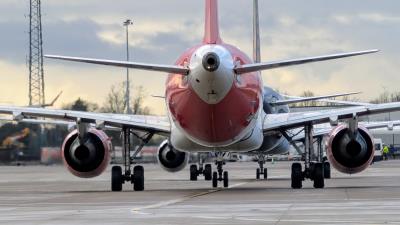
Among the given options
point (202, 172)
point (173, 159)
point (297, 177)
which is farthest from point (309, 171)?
point (202, 172)

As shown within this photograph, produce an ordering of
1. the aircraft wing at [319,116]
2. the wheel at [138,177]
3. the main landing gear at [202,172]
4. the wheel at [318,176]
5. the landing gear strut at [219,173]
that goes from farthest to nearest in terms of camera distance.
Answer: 1. the main landing gear at [202,172]
2. the landing gear strut at [219,173]
3. the wheel at [138,177]
4. the wheel at [318,176]
5. the aircraft wing at [319,116]

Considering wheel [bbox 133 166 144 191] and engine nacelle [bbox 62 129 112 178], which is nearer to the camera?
wheel [bbox 133 166 144 191]

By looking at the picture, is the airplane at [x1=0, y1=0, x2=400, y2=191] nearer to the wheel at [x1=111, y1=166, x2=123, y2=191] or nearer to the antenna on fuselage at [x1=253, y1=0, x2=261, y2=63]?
the wheel at [x1=111, y1=166, x2=123, y2=191]

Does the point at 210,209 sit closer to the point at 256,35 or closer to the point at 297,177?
the point at 297,177

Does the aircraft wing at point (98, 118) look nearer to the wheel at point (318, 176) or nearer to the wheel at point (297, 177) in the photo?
the wheel at point (297, 177)

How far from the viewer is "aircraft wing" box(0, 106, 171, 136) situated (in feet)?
119

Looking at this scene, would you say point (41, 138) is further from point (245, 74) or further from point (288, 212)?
point (288, 212)

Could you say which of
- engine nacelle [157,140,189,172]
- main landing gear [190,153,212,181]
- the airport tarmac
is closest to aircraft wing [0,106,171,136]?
the airport tarmac

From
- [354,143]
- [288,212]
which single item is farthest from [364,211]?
[354,143]

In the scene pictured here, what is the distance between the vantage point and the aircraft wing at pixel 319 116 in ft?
115

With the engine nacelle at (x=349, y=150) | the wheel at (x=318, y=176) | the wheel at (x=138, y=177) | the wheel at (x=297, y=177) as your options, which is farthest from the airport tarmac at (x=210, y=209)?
the wheel at (x=138, y=177)

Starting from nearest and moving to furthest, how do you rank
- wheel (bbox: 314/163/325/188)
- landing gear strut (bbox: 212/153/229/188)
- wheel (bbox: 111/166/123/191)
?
wheel (bbox: 314/163/325/188) → wheel (bbox: 111/166/123/191) → landing gear strut (bbox: 212/153/229/188)

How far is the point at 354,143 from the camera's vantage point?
118ft

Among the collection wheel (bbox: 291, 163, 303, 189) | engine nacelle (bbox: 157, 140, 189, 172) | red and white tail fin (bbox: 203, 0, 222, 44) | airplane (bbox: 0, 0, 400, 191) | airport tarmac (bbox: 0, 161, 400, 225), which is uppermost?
red and white tail fin (bbox: 203, 0, 222, 44)
